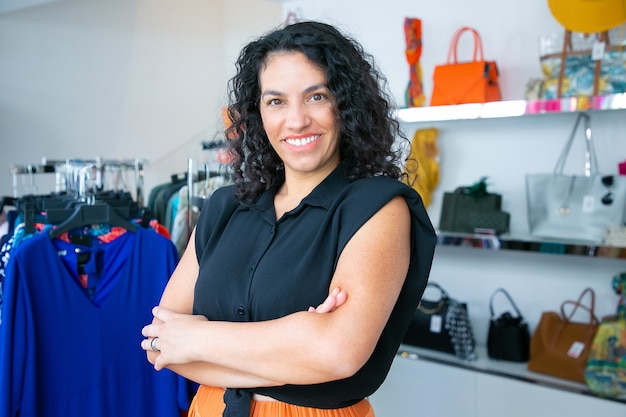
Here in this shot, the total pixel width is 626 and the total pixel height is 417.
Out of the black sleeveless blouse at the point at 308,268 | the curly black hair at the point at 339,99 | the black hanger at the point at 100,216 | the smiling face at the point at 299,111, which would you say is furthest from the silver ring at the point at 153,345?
the black hanger at the point at 100,216

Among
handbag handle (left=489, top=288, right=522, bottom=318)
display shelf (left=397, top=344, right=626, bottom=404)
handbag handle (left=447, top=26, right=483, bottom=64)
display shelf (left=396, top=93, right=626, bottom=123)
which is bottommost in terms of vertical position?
display shelf (left=397, top=344, right=626, bottom=404)

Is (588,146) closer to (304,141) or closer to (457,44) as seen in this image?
(457,44)

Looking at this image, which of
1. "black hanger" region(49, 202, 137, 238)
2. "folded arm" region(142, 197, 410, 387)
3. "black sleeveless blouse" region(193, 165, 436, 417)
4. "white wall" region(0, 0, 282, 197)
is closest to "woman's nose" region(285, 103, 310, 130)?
"black sleeveless blouse" region(193, 165, 436, 417)

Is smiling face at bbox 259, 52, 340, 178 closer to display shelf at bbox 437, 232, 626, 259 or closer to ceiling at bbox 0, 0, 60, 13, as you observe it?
display shelf at bbox 437, 232, 626, 259

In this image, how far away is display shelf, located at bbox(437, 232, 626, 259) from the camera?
2859mm

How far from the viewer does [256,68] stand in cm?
156

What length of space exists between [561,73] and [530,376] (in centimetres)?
144

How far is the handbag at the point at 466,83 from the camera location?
319cm

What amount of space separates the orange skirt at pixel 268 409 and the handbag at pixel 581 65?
79.3 inches

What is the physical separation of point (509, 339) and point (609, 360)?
1.73ft

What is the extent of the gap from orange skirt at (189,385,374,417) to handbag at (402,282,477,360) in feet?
6.33

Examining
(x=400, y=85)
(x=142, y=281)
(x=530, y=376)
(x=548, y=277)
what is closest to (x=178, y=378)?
(x=142, y=281)

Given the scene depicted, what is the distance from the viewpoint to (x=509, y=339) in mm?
3297

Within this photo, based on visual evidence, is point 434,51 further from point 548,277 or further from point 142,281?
point 142,281
